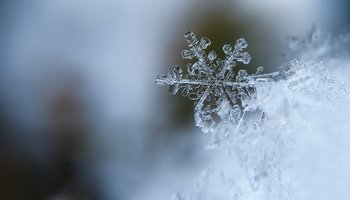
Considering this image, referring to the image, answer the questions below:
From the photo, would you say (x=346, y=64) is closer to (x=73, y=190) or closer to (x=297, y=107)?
(x=297, y=107)

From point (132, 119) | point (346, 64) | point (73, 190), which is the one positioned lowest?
point (73, 190)

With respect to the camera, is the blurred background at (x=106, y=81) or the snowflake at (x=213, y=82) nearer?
the snowflake at (x=213, y=82)

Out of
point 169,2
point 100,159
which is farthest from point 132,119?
point 169,2

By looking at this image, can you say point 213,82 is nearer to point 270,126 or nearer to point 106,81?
point 270,126

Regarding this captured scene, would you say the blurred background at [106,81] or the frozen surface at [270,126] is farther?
the blurred background at [106,81]

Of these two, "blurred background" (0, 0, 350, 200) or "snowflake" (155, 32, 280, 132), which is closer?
"snowflake" (155, 32, 280, 132)

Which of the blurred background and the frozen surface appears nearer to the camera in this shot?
the frozen surface
